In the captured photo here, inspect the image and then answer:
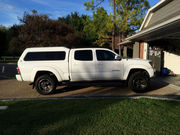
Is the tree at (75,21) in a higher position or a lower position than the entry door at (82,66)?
higher

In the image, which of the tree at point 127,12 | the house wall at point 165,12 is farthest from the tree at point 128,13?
the house wall at point 165,12

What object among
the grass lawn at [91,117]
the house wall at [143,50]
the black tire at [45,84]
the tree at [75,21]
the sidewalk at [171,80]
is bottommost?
the grass lawn at [91,117]

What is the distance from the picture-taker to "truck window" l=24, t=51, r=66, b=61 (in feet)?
20.0

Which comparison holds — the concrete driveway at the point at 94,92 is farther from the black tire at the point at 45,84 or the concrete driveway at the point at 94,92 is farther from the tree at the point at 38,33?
the tree at the point at 38,33

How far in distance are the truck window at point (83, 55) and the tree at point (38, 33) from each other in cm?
1892

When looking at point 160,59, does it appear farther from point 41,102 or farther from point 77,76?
point 41,102

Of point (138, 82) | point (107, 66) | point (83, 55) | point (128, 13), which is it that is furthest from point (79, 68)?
point (128, 13)

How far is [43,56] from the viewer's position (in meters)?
6.14

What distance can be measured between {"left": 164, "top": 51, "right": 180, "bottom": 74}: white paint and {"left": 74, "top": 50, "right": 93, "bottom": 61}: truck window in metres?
8.14

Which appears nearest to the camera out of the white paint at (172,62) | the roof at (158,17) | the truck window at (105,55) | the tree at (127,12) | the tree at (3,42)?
the truck window at (105,55)

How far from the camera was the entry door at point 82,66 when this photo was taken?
243 inches

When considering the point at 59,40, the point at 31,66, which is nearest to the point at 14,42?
the point at 59,40

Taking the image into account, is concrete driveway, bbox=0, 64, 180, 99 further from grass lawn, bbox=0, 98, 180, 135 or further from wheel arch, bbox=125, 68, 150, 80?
grass lawn, bbox=0, 98, 180, 135

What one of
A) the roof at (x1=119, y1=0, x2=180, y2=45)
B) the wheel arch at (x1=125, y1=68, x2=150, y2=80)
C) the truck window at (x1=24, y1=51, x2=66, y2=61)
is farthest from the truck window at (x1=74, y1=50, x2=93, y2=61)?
the roof at (x1=119, y1=0, x2=180, y2=45)
